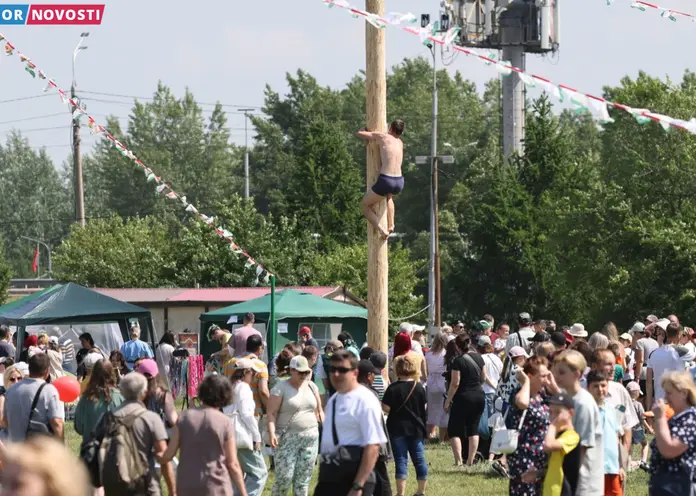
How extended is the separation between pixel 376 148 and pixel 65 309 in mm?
15551

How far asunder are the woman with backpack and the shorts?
337 cm

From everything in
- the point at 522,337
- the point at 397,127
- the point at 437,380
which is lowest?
the point at 437,380

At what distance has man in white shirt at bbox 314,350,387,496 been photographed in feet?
28.0

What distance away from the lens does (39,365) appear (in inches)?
395

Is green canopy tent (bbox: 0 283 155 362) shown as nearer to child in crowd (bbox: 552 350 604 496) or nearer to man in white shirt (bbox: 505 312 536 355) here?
man in white shirt (bbox: 505 312 536 355)

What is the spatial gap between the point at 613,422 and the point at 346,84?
295 ft

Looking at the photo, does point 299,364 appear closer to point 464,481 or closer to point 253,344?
point 253,344

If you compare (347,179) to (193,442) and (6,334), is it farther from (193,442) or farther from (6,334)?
(193,442)

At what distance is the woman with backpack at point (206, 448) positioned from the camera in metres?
8.48

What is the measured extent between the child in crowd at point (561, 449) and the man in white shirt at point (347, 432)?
119 cm

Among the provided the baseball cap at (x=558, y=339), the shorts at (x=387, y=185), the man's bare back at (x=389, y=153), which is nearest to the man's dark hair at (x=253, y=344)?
the shorts at (x=387, y=185)

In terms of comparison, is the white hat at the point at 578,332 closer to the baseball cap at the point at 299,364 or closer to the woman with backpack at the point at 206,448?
the baseball cap at the point at 299,364

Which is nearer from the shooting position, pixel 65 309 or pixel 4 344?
pixel 4 344

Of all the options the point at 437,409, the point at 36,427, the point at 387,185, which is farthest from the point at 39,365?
the point at 437,409
